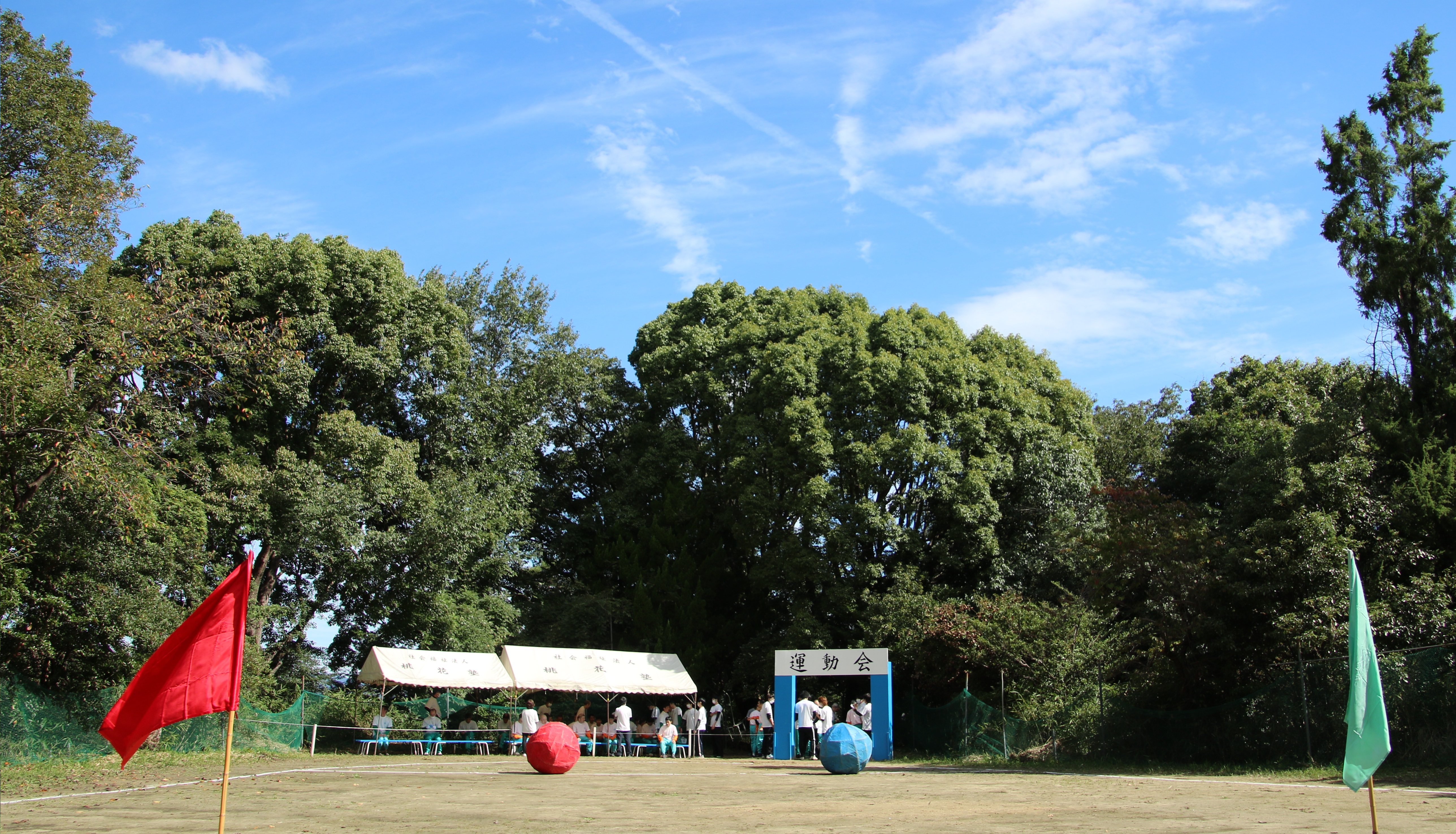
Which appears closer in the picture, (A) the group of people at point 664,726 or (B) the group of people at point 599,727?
(A) the group of people at point 664,726

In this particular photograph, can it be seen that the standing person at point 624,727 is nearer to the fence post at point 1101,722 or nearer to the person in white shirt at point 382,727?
the person in white shirt at point 382,727

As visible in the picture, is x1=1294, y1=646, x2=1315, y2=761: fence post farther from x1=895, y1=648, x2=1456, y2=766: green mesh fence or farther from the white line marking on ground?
the white line marking on ground

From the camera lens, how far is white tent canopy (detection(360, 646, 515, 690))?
26.2 m

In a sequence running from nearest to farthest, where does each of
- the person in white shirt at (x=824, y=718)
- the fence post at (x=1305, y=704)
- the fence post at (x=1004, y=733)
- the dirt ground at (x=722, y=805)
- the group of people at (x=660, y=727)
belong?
the dirt ground at (x=722, y=805), the fence post at (x=1305, y=704), the fence post at (x=1004, y=733), the person in white shirt at (x=824, y=718), the group of people at (x=660, y=727)

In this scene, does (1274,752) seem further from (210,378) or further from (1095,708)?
(210,378)

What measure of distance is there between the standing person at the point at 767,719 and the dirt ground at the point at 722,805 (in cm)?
950

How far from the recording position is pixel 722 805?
12664 mm

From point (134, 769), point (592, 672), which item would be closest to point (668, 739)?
point (592, 672)

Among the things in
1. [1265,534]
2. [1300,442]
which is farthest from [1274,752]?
[1300,442]

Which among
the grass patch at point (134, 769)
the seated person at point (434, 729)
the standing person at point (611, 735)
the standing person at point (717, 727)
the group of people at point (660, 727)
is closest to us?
the grass patch at point (134, 769)

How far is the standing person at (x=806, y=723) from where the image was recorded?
25.5 meters

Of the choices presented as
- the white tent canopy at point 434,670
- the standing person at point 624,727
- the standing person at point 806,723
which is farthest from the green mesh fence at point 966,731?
the white tent canopy at point 434,670

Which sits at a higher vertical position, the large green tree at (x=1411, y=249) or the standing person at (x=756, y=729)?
the large green tree at (x=1411, y=249)

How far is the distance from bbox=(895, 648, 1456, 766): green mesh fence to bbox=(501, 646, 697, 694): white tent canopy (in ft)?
27.5
